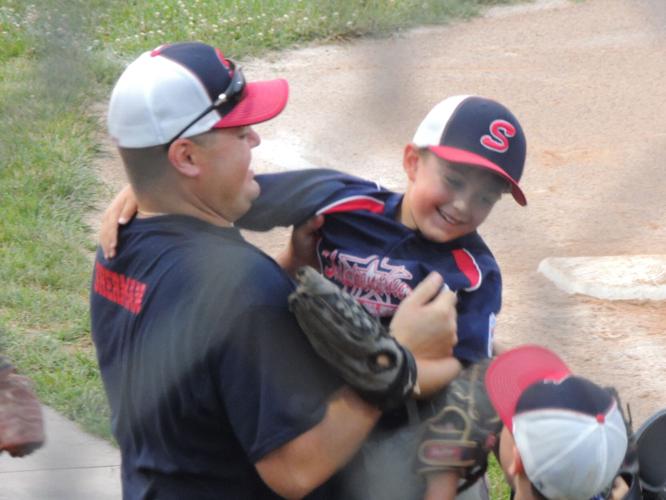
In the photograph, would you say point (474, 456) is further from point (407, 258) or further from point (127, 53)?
point (127, 53)

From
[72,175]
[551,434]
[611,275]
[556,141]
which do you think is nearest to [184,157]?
[551,434]

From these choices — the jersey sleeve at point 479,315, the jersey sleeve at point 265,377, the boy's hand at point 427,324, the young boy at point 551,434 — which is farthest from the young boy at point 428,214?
the jersey sleeve at point 265,377

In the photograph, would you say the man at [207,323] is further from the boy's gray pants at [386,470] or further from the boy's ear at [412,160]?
the boy's ear at [412,160]

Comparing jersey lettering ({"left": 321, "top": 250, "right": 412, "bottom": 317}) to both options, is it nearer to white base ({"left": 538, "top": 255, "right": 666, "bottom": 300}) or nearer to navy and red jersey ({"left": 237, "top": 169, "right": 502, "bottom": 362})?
navy and red jersey ({"left": 237, "top": 169, "right": 502, "bottom": 362})

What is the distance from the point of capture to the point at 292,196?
2275 mm

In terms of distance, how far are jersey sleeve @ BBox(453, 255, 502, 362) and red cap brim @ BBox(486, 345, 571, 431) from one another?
0.04 metres

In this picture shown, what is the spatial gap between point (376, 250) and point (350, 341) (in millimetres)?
558

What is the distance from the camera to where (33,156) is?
5.18 m

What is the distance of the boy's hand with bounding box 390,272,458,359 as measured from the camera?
1.88 metres

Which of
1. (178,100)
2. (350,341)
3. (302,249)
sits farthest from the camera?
(302,249)

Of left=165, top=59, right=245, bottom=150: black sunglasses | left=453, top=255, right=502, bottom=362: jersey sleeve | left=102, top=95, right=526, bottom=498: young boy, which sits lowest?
left=453, top=255, right=502, bottom=362: jersey sleeve

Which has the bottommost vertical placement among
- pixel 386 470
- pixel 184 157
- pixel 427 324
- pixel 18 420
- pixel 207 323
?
pixel 386 470

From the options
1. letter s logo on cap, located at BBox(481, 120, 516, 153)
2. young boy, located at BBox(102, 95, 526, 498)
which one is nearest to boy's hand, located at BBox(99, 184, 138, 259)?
young boy, located at BBox(102, 95, 526, 498)

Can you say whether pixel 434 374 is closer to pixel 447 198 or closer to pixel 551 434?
pixel 551 434
